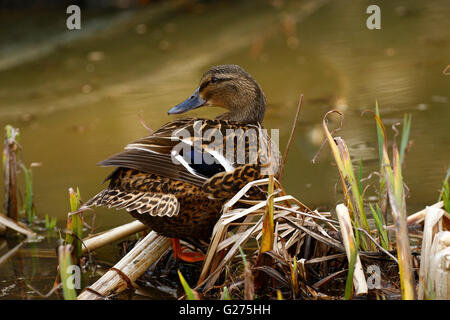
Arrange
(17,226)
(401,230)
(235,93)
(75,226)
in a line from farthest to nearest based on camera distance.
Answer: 1. (17,226)
2. (235,93)
3. (75,226)
4. (401,230)

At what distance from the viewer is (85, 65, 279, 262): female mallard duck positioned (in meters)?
3.21

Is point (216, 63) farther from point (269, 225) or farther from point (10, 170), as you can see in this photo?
point (269, 225)

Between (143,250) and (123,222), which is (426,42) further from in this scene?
(143,250)

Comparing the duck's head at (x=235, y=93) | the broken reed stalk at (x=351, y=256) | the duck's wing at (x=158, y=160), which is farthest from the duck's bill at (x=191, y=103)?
the broken reed stalk at (x=351, y=256)

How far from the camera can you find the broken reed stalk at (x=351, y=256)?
2.76m

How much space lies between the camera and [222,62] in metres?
7.08

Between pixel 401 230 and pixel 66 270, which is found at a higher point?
pixel 401 230

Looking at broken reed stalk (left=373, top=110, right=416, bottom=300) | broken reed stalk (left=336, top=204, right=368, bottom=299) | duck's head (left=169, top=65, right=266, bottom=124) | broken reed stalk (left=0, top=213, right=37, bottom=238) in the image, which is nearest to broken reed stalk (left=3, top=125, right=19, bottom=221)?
broken reed stalk (left=0, top=213, right=37, bottom=238)

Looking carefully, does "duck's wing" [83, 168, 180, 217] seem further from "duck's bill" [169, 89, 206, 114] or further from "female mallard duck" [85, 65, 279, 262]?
"duck's bill" [169, 89, 206, 114]

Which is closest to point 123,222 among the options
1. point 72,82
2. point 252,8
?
point 72,82

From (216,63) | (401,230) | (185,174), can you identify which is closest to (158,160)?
A: (185,174)

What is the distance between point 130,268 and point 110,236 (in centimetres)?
45
